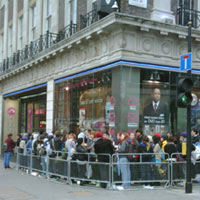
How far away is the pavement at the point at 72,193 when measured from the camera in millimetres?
9711

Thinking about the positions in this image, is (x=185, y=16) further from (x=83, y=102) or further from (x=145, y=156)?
(x=145, y=156)

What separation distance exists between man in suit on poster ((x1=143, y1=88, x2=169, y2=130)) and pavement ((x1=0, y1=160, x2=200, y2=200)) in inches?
146

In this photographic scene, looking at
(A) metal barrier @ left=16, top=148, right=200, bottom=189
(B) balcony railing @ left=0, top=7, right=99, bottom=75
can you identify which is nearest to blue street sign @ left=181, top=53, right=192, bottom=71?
(A) metal barrier @ left=16, top=148, right=200, bottom=189

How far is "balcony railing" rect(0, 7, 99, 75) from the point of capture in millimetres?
16359

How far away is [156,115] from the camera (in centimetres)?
1470

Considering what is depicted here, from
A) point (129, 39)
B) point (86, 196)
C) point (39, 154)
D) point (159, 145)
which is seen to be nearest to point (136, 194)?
point (86, 196)

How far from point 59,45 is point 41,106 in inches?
310

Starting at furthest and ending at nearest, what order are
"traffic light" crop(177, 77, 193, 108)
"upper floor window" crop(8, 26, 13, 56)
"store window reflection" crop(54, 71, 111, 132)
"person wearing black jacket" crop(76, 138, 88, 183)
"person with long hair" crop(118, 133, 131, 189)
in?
1. "upper floor window" crop(8, 26, 13, 56)
2. "store window reflection" crop(54, 71, 111, 132)
3. "person wearing black jacket" crop(76, 138, 88, 183)
4. "person with long hair" crop(118, 133, 131, 189)
5. "traffic light" crop(177, 77, 193, 108)

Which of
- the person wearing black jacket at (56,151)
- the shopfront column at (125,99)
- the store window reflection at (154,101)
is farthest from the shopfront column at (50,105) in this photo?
the store window reflection at (154,101)

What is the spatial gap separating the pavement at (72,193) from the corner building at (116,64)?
3.44m

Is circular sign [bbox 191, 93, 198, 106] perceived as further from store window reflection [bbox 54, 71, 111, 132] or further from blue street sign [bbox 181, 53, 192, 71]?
blue street sign [bbox 181, 53, 192, 71]

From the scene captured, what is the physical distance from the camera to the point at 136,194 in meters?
10.2

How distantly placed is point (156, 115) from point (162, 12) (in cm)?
435

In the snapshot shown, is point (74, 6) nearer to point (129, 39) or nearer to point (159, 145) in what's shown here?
point (129, 39)
